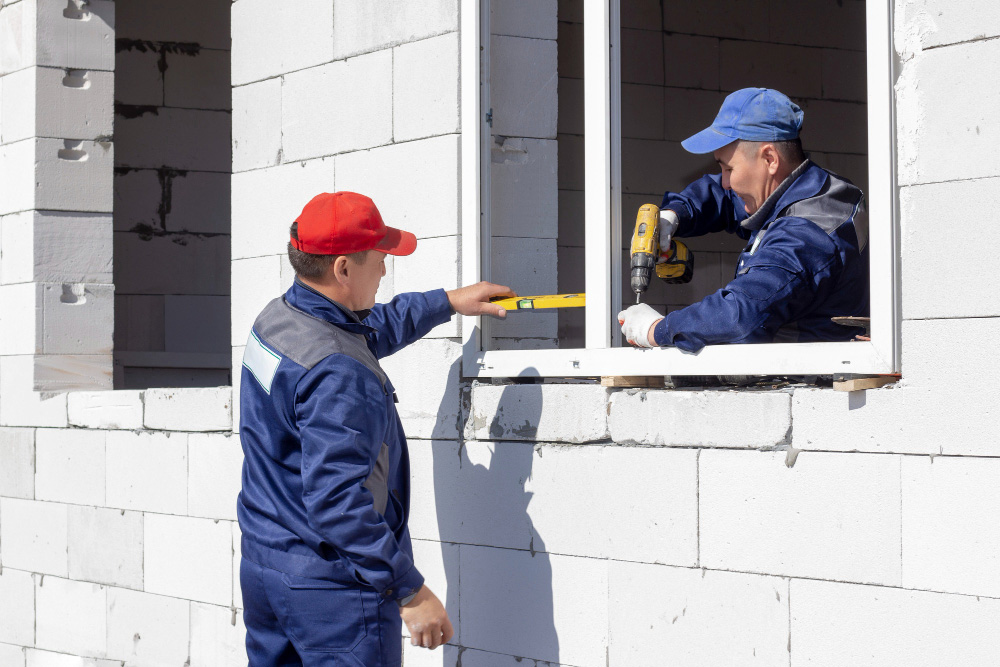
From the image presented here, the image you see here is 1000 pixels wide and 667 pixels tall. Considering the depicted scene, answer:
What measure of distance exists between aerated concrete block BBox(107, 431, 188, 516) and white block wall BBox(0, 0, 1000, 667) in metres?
0.01

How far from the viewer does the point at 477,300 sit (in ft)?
11.3

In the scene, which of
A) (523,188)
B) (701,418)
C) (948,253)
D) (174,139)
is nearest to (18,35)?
(174,139)

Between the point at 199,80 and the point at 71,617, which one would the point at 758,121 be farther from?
the point at 199,80

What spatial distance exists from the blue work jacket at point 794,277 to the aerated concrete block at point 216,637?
84.5 inches

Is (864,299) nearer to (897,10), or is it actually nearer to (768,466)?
(768,466)

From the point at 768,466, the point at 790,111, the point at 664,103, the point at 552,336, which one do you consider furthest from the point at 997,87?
the point at 664,103

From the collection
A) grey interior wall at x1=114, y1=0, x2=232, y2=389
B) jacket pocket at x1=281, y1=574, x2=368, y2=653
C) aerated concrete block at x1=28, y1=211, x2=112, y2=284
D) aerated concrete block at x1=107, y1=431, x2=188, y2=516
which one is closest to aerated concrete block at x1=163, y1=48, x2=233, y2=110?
grey interior wall at x1=114, y1=0, x2=232, y2=389

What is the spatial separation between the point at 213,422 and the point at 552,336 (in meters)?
1.45

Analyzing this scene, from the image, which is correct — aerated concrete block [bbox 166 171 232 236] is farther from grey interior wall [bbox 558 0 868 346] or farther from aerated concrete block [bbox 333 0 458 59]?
aerated concrete block [bbox 333 0 458 59]

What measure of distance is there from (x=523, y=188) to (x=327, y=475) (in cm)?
141

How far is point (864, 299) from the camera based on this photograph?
3207mm

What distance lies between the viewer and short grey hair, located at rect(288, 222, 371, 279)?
297cm

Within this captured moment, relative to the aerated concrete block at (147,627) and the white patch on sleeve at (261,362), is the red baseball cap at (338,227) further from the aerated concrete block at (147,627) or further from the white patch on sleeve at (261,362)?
the aerated concrete block at (147,627)

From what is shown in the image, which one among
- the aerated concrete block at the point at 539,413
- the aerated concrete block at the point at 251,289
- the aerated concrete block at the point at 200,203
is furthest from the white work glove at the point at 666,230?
the aerated concrete block at the point at 200,203
